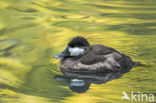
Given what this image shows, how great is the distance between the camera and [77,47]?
30.2 feet

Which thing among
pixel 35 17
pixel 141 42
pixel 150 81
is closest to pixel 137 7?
pixel 35 17

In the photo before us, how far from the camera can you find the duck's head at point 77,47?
9.16m

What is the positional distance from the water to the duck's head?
17.6 inches

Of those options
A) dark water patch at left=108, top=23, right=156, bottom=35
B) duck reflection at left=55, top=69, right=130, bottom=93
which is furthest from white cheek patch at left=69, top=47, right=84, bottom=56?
dark water patch at left=108, top=23, right=156, bottom=35

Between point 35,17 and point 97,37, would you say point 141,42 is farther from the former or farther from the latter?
point 35,17

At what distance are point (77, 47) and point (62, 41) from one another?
1818mm

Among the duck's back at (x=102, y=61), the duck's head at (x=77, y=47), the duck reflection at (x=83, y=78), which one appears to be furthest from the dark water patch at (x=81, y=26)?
the duck reflection at (x=83, y=78)

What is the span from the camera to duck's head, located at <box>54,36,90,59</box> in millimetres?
9164

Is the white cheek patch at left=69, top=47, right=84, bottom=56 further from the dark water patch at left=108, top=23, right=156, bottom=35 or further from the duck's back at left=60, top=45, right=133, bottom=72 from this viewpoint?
the dark water patch at left=108, top=23, right=156, bottom=35

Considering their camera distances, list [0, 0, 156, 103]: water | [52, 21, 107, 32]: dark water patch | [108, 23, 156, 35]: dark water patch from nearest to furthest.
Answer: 1. [0, 0, 156, 103]: water
2. [108, 23, 156, 35]: dark water patch
3. [52, 21, 107, 32]: dark water patch

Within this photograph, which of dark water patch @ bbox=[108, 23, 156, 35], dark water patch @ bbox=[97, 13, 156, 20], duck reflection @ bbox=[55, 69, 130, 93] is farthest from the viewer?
dark water patch @ bbox=[97, 13, 156, 20]

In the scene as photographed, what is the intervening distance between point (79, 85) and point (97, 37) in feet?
10.6

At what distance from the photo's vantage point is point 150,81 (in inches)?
315

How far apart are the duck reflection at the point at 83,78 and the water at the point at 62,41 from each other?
3.5 inches
